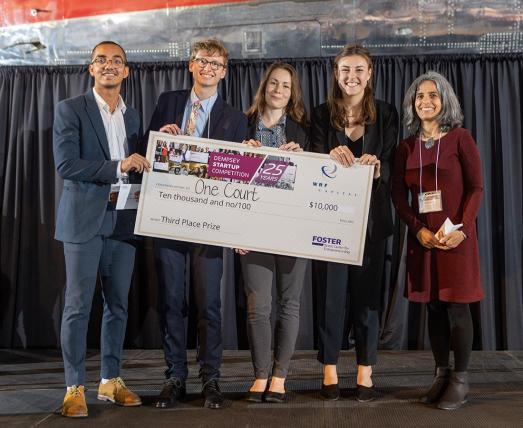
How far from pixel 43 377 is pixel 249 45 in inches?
103

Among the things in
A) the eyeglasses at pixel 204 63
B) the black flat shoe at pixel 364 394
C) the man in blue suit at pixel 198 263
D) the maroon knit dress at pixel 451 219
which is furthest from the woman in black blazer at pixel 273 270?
the maroon knit dress at pixel 451 219

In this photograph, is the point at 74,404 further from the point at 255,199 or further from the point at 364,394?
the point at 364,394

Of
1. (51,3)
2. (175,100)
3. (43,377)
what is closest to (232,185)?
(175,100)

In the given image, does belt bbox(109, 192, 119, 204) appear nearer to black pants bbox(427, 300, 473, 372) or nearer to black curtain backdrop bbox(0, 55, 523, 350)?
black pants bbox(427, 300, 473, 372)

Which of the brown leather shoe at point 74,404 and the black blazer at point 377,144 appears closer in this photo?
the brown leather shoe at point 74,404

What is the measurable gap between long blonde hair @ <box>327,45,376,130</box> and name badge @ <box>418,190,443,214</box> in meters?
0.41

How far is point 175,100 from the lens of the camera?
2.98 meters

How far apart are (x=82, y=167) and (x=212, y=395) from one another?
45.7 inches

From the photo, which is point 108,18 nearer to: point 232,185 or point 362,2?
point 362,2

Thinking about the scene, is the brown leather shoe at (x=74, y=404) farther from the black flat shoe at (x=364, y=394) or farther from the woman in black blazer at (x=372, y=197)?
the black flat shoe at (x=364, y=394)

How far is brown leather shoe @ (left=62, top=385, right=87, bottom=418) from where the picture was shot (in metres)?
2.82

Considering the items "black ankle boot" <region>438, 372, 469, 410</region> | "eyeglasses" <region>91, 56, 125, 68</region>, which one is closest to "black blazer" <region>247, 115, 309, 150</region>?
"eyeglasses" <region>91, 56, 125, 68</region>

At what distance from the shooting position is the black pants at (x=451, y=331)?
290 centimetres

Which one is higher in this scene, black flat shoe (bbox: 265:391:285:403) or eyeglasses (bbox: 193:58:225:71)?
eyeglasses (bbox: 193:58:225:71)
